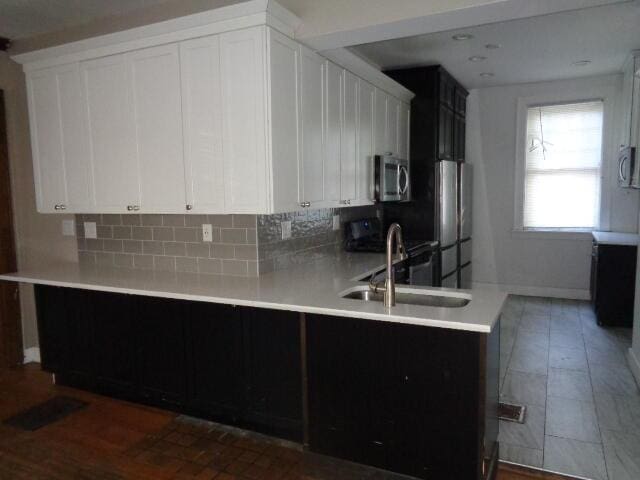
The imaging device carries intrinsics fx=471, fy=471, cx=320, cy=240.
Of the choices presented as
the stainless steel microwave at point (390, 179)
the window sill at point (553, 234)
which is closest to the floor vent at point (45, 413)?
the stainless steel microwave at point (390, 179)

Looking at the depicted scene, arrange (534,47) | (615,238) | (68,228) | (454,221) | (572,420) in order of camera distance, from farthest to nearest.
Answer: (454,221), (615,238), (534,47), (68,228), (572,420)

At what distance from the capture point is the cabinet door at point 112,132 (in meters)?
2.89

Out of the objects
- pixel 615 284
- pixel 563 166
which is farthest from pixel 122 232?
pixel 563 166

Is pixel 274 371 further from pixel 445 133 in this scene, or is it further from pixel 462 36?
pixel 445 133

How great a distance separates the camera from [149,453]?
2467 mm

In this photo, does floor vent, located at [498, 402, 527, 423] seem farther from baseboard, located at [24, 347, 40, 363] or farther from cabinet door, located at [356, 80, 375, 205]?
baseboard, located at [24, 347, 40, 363]

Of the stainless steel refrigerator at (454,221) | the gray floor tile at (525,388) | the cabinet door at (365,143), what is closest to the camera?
the gray floor tile at (525,388)

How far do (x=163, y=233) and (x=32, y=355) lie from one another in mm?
1716

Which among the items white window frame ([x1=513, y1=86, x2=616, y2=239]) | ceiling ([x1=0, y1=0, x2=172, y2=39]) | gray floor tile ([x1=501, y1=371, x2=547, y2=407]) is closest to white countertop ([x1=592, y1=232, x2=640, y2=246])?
white window frame ([x1=513, y1=86, x2=616, y2=239])

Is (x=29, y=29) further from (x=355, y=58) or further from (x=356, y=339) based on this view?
(x=356, y=339)

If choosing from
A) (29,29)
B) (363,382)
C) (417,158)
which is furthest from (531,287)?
(29,29)

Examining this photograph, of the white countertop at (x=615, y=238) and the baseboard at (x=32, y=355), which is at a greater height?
the white countertop at (x=615, y=238)

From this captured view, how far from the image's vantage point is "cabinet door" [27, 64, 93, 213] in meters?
3.09

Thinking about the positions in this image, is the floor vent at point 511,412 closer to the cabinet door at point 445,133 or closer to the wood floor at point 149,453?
the wood floor at point 149,453
